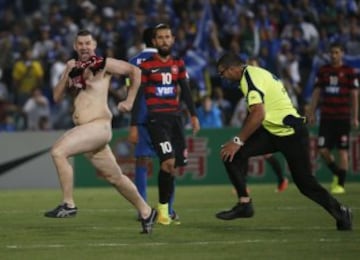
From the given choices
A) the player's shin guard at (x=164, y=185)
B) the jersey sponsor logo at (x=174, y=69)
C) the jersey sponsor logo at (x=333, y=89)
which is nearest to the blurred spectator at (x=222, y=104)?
the jersey sponsor logo at (x=333, y=89)

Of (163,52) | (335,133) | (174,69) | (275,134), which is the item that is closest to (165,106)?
(174,69)

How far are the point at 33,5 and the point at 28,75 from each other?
4.77m

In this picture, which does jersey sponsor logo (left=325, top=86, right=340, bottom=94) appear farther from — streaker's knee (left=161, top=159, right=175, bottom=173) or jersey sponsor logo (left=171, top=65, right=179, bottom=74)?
streaker's knee (left=161, top=159, right=175, bottom=173)

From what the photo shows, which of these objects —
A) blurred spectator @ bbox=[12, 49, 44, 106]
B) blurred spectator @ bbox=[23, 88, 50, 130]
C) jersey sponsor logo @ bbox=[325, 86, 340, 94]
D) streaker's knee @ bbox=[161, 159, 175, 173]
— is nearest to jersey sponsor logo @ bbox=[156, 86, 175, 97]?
streaker's knee @ bbox=[161, 159, 175, 173]

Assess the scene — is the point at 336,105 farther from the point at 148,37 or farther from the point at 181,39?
the point at 181,39

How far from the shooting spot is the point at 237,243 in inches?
479

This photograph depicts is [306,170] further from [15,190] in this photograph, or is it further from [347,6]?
[347,6]

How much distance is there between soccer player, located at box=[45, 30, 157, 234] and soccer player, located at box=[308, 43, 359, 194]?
7325 millimetres

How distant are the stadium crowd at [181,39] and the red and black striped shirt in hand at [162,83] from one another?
10.5 m

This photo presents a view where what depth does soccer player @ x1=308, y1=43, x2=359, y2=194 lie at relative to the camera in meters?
20.2

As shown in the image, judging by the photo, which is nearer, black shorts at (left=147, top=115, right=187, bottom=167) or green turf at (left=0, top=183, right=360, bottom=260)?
green turf at (left=0, top=183, right=360, bottom=260)

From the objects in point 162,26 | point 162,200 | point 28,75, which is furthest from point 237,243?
point 28,75

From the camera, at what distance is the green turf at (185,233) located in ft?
37.2

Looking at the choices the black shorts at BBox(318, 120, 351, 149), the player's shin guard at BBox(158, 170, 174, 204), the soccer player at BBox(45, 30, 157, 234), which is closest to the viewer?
the soccer player at BBox(45, 30, 157, 234)
